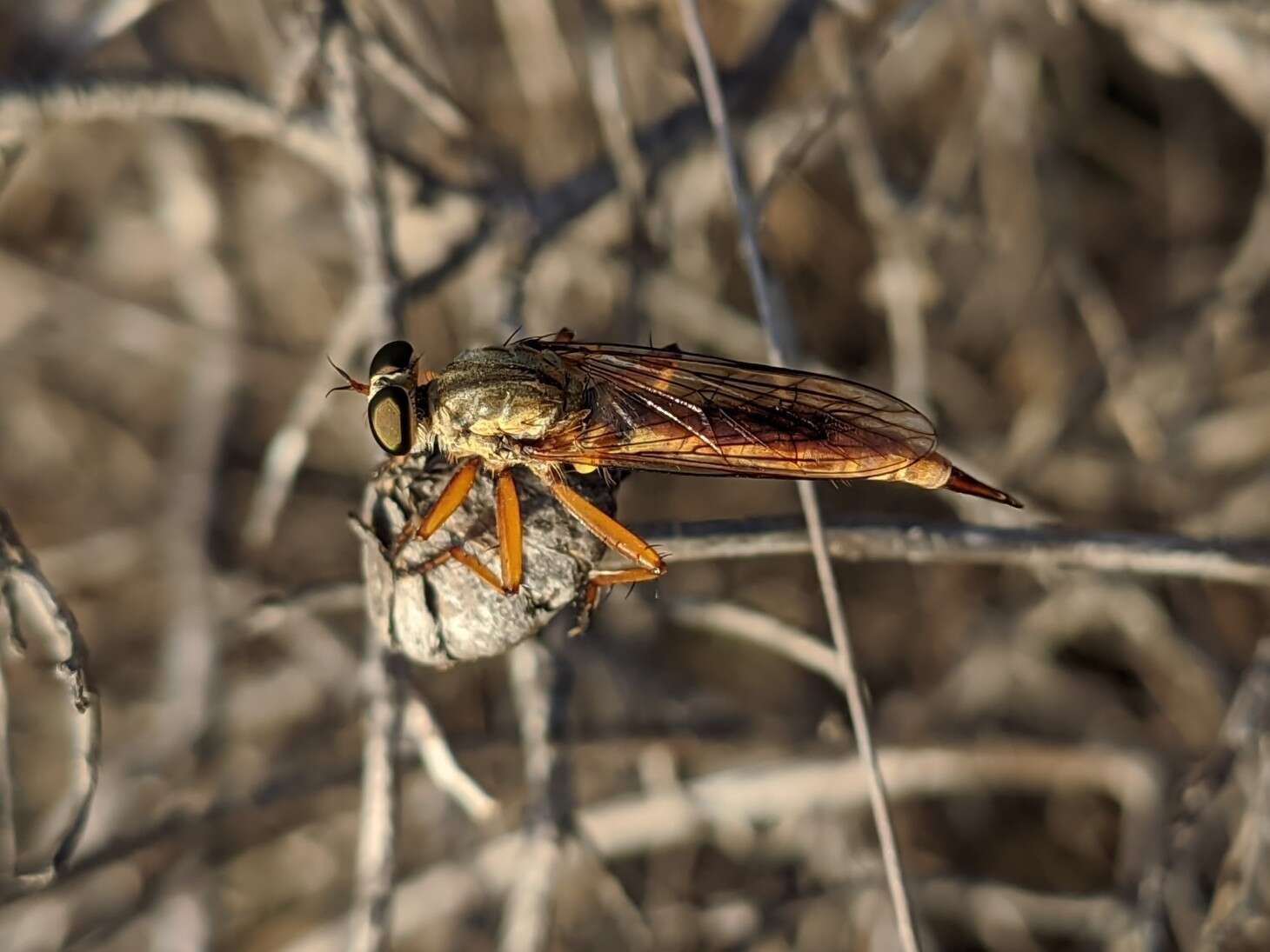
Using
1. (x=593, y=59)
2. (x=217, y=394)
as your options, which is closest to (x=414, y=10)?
(x=593, y=59)

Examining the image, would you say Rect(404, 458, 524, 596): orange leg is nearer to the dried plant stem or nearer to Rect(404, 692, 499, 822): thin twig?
Rect(404, 692, 499, 822): thin twig

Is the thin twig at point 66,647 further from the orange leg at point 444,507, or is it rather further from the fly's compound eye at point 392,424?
the fly's compound eye at point 392,424

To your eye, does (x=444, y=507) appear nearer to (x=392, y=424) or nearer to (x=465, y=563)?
(x=465, y=563)

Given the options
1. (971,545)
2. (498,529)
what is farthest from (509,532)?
(971,545)

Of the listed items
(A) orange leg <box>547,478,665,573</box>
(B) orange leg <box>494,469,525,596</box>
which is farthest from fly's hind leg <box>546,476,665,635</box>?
(B) orange leg <box>494,469,525,596</box>

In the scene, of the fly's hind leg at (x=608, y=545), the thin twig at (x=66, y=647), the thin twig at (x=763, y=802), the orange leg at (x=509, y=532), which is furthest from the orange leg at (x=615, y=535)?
the thin twig at (x=763, y=802)

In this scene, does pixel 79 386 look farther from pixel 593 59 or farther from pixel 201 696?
pixel 593 59

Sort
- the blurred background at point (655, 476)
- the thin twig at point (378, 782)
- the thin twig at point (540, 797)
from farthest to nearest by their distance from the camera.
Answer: the blurred background at point (655, 476)
the thin twig at point (540, 797)
the thin twig at point (378, 782)
